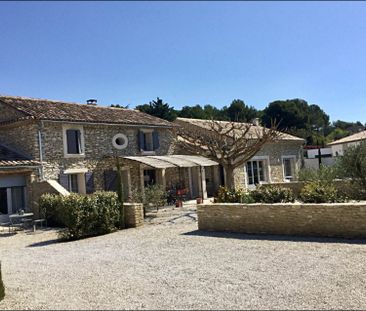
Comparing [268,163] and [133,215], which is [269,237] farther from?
[268,163]

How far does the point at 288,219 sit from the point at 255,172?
2285cm

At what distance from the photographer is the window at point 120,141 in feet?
95.0

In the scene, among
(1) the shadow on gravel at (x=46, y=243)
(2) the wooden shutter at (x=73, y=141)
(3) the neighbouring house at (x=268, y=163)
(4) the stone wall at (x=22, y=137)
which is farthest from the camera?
(3) the neighbouring house at (x=268, y=163)

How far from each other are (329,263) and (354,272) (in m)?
0.92

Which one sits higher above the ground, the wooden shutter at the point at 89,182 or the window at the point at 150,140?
the window at the point at 150,140

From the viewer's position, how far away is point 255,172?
122ft

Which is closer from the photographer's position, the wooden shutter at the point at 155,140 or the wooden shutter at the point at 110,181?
the wooden shutter at the point at 110,181

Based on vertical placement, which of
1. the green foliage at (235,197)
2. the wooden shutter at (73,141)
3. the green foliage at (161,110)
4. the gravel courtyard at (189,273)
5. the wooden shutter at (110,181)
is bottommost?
the gravel courtyard at (189,273)

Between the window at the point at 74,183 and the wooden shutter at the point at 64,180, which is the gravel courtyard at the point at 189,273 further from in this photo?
the window at the point at 74,183

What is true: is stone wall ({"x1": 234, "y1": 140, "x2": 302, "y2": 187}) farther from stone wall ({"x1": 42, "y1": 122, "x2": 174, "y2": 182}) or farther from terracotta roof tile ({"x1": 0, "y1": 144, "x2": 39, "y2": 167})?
terracotta roof tile ({"x1": 0, "y1": 144, "x2": 39, "y2": 167})

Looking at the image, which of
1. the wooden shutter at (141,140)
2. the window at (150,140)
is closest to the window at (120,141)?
the wooden shutter at (141,140)

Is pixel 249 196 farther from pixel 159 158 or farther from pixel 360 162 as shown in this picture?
pixel 159 158

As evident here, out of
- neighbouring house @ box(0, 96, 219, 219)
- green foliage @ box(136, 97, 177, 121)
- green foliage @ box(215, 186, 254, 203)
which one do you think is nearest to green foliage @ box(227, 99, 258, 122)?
green foliage @ box(136, 97, 177, 121)

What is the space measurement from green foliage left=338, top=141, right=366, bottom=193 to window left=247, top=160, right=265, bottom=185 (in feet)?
51.5
